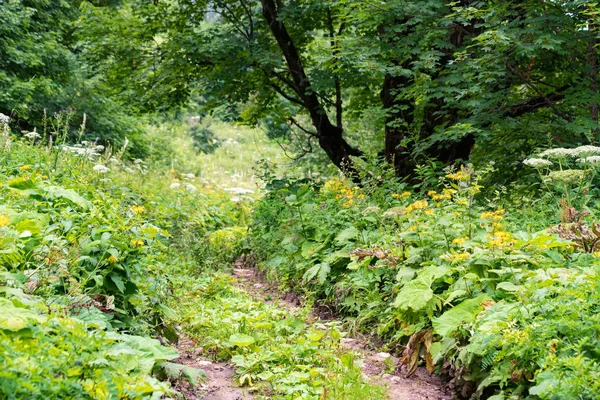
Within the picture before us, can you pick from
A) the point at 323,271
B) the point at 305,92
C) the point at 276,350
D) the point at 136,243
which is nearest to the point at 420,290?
the point at 276,350

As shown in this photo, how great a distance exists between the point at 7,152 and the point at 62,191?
6.05 ft

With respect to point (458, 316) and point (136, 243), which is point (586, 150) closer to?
point (458, 316)

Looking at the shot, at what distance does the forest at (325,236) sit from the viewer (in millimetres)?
2832

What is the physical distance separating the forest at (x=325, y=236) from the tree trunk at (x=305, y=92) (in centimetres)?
4

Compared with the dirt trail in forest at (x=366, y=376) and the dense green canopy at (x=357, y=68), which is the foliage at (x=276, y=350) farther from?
the dense green canopy at (x=357, y=68)

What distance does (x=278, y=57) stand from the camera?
8.77 m

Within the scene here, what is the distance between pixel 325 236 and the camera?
20.4 feet

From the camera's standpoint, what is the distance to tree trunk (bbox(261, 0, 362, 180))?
9.14 meters

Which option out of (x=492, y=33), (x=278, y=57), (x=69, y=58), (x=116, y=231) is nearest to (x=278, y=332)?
(x=116, y=231)

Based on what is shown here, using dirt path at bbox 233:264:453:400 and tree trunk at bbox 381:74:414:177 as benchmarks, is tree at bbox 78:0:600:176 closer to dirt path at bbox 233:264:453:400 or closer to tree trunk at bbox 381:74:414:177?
tree trunk at bbox 381:74:414:177

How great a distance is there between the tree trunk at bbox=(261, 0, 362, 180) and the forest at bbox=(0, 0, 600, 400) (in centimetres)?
4

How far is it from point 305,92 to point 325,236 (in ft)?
12.8

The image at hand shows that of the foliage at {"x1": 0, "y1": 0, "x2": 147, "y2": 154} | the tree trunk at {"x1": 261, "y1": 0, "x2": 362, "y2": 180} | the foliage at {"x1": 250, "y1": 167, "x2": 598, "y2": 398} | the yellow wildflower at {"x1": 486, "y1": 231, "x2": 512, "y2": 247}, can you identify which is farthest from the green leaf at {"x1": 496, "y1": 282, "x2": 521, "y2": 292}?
the foliage at {"x1": 0, "y1": 0, "x2": 147, "y2": 154}

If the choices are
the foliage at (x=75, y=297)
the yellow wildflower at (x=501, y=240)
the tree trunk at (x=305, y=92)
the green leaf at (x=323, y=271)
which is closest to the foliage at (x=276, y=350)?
the foliage at (x=75, y=297)
